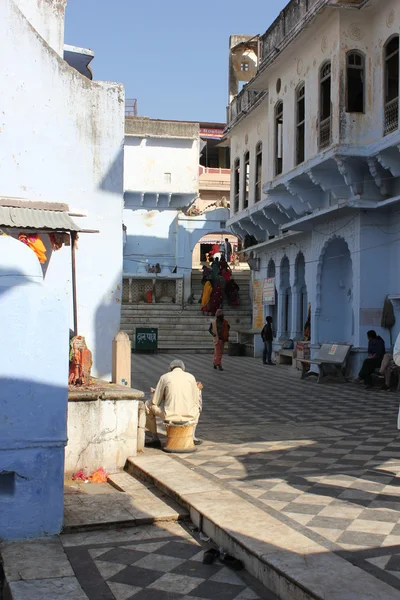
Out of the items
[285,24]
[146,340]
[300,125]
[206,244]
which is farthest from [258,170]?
[206,244]

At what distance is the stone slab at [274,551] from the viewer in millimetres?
4168

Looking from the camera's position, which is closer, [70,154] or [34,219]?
[34,219]

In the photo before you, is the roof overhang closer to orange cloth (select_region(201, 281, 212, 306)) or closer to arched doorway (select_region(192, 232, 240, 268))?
orange cloth (select_region(201, 281, 212, 306))

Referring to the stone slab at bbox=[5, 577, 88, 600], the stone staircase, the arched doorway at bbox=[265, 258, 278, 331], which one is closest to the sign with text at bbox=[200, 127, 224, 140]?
the stone staircase

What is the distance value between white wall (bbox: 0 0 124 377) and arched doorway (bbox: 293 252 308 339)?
39.0 feet

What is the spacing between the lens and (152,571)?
5.00 m

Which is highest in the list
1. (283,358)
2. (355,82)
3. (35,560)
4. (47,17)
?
(355,82)

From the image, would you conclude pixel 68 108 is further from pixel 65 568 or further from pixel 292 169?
pixel 292 169

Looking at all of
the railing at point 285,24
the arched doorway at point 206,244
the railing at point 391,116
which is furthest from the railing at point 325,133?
the arched doorway at point 206,244

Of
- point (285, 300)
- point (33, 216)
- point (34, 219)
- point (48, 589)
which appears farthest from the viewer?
point (285, 300)

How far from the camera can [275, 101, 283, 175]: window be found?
66.9 feet

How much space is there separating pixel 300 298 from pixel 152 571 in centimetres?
1803

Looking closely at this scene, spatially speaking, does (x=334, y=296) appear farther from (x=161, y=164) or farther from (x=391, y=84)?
(x=161, y=164)

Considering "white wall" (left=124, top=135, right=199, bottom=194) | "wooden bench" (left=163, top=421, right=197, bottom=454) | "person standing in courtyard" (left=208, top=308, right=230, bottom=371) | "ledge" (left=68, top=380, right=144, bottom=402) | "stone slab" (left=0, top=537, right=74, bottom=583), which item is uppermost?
"white wall" (left=124, top=135, right=199, bottom=194)
